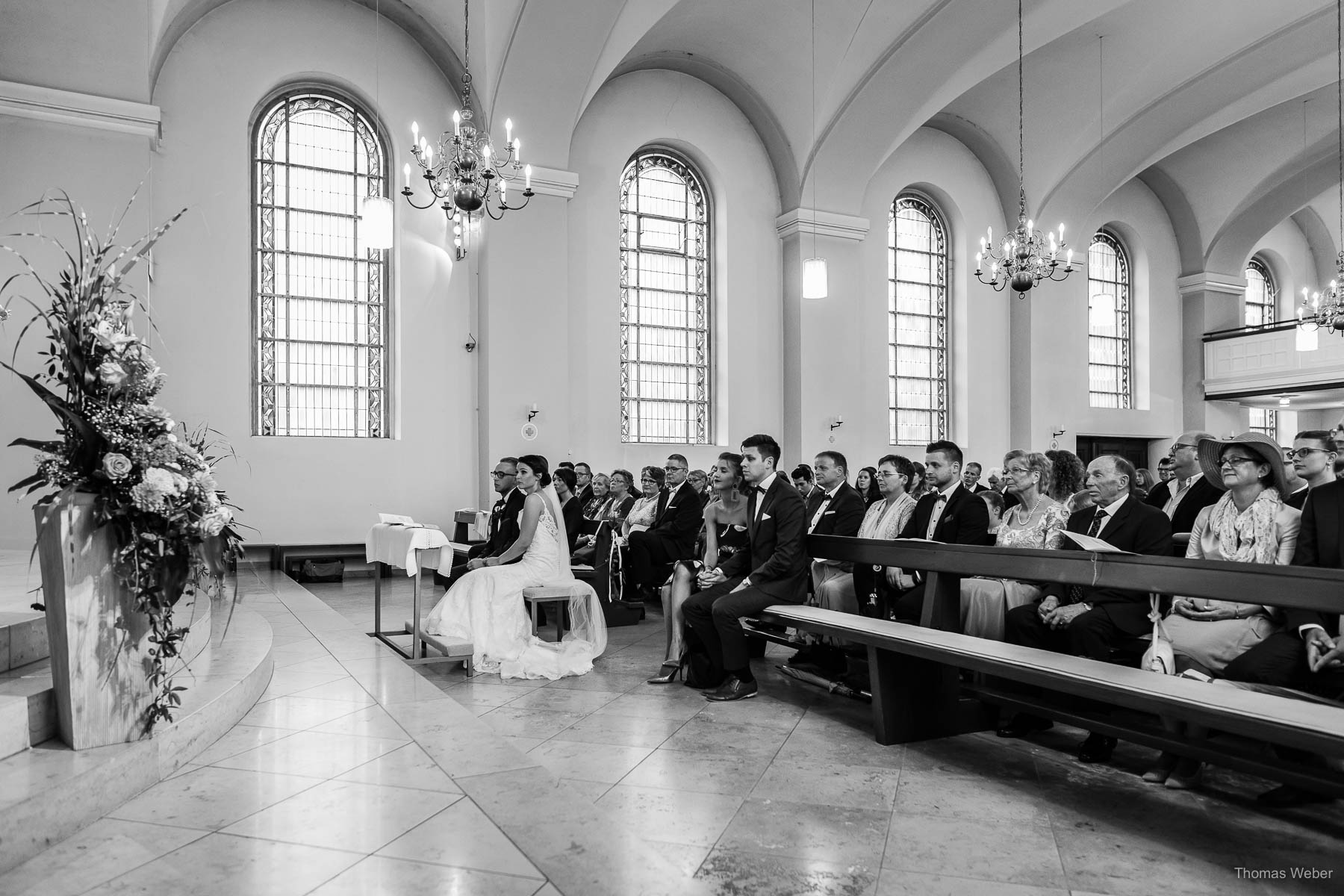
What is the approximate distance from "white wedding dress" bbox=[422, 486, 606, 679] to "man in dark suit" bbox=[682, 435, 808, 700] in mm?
902

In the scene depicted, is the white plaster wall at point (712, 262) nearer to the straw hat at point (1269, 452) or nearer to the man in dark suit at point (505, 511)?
the man in dark suit at point (505, 511)

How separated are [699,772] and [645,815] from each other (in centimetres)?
51

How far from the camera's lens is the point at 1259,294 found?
1706 centimetres

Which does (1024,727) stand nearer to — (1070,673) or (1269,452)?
(1070,673)

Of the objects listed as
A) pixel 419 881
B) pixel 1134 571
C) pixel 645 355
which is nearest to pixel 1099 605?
pixel 1134 571

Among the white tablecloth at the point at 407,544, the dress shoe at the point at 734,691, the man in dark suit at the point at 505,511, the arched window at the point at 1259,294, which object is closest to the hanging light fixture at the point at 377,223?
the man in dark suit at the point at 505,511

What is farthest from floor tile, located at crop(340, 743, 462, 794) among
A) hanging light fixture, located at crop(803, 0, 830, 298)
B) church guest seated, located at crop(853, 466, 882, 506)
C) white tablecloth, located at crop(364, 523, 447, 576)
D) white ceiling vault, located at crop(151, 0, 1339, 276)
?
white ceiling vault, located at crop(151, 0, 1339, 276)

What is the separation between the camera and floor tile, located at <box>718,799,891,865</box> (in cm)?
278

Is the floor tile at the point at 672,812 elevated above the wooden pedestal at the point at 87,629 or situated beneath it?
situated beneath

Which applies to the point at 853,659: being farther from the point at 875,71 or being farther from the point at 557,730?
the point at 875,71

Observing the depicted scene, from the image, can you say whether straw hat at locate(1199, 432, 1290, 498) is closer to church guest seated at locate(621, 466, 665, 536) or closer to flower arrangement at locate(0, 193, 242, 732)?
flower arrangement at locate(0, 193, 242, 732)

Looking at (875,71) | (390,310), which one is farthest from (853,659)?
(875,71)

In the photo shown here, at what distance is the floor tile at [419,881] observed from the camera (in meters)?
2.28

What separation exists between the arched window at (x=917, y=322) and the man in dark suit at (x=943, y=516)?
8387 millimetres
